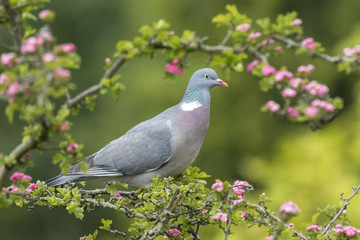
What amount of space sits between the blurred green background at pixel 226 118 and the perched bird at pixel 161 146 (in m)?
1.99

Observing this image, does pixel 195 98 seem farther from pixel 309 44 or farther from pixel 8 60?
pixel 8 60

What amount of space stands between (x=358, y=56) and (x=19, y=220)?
9335 mm

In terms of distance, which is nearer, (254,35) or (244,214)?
(254,35)

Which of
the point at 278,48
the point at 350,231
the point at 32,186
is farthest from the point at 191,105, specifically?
the point at 350,231

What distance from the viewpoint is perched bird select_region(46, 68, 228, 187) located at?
11.8ft

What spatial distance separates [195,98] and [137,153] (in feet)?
1.78

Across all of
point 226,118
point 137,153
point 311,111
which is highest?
point 226,118

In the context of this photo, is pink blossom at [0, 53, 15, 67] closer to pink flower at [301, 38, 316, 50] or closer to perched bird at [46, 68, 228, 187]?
pink flower at [301, 38, 316, 50]

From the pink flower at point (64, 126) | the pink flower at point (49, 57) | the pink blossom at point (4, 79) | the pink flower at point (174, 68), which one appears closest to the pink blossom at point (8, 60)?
the pink blossom at point (4, 79)

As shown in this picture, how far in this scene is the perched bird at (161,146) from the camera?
142 inches

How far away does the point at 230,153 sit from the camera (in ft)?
29.6

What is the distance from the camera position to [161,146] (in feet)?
12.3

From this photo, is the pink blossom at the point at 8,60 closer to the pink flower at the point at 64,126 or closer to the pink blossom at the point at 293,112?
the pink flower at the point at 64,126

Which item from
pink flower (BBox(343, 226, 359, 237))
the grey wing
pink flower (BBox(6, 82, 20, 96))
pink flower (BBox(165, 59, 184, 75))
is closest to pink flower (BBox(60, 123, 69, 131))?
pink flower (BBox(6, 82, 20, 96))
